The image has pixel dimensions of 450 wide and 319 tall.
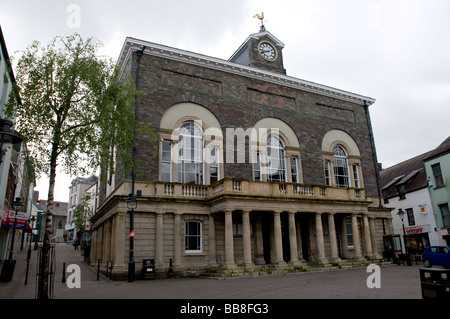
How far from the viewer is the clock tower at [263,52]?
83.1 feet

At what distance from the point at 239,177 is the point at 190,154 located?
11.1ft

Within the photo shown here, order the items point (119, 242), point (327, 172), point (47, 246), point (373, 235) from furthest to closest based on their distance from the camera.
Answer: point (327, 172), point (373, 235), point (119, 242), point (47, 246)

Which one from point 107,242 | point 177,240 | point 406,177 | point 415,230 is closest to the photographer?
point 177,240

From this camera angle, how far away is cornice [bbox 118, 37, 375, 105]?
2011cm

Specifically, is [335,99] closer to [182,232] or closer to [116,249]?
[182,232]

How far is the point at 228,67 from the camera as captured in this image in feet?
74.0

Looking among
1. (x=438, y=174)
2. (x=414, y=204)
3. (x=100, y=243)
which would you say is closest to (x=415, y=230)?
(x=414, y=204)

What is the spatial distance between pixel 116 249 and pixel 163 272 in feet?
8.69

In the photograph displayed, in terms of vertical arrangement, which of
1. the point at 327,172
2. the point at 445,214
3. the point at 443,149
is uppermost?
the point at 443,149

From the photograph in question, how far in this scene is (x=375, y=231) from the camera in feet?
82.6

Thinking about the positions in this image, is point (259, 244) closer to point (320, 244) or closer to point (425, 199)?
point (320, 244)

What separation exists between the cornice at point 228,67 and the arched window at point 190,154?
4.22 m

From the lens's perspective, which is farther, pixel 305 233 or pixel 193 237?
pixel 305 233
